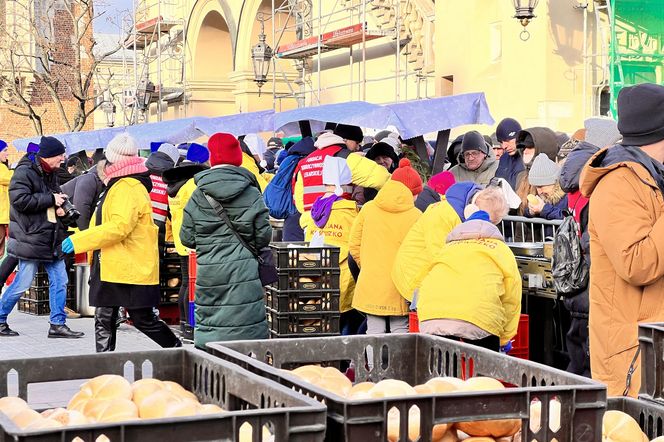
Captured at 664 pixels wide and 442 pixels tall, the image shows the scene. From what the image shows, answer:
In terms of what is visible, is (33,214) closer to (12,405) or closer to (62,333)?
(62,333)

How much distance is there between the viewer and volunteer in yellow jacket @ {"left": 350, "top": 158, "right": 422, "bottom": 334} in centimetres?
883

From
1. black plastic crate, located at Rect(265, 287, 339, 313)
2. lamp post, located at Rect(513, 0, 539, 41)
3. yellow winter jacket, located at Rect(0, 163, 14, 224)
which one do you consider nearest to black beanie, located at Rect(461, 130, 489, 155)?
black plastic crate, located at Rect(265, 287, 339, 313)

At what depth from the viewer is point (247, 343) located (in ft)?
12.4

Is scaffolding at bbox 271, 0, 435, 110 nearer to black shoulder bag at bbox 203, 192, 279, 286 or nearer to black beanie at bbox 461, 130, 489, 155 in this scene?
black beanie at bbox 461, 130, 489, 155

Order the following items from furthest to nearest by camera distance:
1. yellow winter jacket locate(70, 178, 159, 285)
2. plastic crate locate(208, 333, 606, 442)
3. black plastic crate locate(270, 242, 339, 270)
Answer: yellow winter jacket locate(70, 178, 159, 285)
black plastic crate locate(270, 242, 339, 270)
plastic crate locate(208, 333, 606, 442)

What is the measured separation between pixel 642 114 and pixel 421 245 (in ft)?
10.9

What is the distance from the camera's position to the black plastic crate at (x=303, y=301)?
9.10 meters

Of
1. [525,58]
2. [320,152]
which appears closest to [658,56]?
[525,58]

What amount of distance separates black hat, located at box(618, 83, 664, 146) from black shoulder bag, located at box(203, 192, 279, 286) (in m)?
3.67

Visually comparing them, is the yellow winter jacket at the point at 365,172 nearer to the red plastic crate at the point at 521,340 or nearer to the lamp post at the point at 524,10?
the red plastic crate at the point at 521,340

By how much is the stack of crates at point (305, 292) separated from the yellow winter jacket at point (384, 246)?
0.34 m

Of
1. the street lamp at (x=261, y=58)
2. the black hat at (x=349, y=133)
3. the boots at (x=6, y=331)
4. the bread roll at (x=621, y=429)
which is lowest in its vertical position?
the boots at (x=6, y=331)

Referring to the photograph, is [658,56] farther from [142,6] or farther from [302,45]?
[142,6]

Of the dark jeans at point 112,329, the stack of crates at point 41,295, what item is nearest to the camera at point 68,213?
the stack of crates at point 41,295
